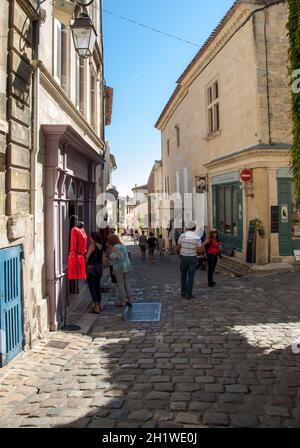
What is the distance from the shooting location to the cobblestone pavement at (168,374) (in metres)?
3.59

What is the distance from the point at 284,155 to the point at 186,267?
17.8 ft

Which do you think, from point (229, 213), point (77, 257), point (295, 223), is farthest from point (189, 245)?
point (229, 213)

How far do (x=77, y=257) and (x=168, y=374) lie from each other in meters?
2.97

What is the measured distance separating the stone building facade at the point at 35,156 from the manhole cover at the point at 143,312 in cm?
133

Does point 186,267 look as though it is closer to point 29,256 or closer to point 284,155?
point 29,256

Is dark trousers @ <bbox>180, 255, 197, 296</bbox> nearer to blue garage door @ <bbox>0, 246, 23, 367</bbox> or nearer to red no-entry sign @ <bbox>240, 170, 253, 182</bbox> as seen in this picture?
blue garage door @ <bbox>0, 246, 23, 367</bbox>

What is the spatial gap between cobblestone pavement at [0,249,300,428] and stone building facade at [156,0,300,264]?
487 centimetres

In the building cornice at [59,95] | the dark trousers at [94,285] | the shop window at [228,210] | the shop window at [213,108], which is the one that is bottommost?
the dark trousers at [94,285]

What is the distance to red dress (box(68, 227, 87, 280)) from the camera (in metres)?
6.82

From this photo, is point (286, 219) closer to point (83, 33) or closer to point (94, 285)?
point (94, 285)

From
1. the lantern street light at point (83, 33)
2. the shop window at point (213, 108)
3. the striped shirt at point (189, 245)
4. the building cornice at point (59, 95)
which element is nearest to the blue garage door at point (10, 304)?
the building cornice at point (59, 95)

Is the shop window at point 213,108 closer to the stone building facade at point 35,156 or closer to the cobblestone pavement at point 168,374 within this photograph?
the stone building facade at point 35,156

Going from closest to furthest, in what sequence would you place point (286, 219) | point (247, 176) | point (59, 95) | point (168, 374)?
1. point (168, 374)
2. point (59, 95)
3. point (286, 219)
4. point (247, 176)

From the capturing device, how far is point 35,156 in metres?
5.71
